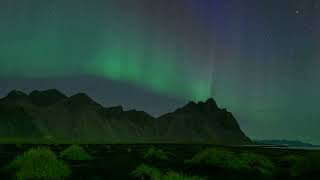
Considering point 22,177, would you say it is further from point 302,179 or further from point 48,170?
point 302,179

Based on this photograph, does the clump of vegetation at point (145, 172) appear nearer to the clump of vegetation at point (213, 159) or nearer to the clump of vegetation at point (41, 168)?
the clump of vegetation at point (41, 168)

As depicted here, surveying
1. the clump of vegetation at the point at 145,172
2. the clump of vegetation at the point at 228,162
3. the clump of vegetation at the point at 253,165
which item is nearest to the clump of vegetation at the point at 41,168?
the clump of vegetation at the point at 145,172

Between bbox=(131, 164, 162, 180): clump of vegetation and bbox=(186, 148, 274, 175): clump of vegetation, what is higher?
bbox=(186, 148, 274, 175): clump of vegetation

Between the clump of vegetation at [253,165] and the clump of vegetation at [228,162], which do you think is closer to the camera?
the clump of vegetation at [253,165]

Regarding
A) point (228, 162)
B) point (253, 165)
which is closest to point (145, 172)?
point (228, 162)

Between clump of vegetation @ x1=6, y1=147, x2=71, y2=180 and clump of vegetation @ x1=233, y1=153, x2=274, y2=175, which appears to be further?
clump of vegetation @ x1=233, y1=153, x2=274, y2=175

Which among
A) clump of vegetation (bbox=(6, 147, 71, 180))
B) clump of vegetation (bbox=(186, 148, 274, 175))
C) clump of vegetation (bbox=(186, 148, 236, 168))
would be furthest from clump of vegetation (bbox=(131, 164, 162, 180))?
clump of vegetation (bbox=(186, 148, 236, 168))

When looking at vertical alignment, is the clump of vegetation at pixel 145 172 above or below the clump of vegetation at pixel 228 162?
below

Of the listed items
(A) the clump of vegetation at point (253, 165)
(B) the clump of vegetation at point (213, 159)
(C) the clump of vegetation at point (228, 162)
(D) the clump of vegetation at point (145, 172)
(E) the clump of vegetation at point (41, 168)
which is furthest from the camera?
(B) the clump of vegetation at point (213, 159)

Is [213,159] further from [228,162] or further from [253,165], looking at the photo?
[253,165]

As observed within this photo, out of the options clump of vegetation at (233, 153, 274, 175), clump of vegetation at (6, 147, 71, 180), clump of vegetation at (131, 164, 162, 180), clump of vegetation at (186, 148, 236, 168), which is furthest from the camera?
clump of vegetation at (186, 148, 236, 168)

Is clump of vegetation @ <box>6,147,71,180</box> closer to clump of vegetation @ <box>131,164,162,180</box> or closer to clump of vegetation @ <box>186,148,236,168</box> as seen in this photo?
clump of vegetation @ <box>131,164,162,180</box>

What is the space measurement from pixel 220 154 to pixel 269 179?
16.9 metres

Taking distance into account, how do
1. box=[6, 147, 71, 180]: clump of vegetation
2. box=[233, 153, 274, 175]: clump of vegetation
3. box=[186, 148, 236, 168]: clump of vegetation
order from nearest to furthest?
box=[6, 147, 71, 180]: clump of vegetation, box=[233, 153, 274, 175]: clump of vegetation, box=[186, 148, 236, 168]: clump of vegetation
